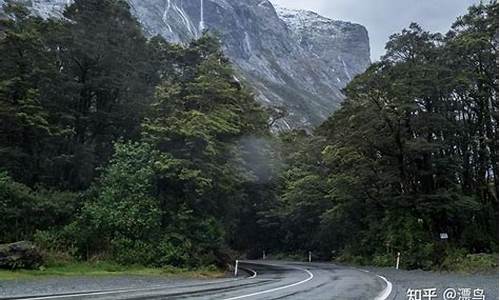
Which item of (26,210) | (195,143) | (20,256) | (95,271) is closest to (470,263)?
(195,143)

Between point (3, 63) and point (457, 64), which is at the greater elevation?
point (457, 64)

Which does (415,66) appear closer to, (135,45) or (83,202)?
(135,45)

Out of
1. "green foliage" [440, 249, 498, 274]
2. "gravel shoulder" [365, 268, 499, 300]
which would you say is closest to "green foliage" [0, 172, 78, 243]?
"gravel shoulder" [365, 268, 499, 300]

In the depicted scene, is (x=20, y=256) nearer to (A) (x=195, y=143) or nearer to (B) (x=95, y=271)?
(B) (x=95, y=271)

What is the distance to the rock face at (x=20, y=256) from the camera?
1828 cm

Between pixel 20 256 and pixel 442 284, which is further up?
pixel 20 256

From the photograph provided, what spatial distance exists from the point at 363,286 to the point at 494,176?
62.9 feet

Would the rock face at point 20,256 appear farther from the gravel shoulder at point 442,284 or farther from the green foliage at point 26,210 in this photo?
the gravel shoulder at point 442,284

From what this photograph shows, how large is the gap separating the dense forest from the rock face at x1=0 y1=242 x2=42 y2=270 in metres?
2.89

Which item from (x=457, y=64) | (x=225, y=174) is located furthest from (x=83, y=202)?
(x=457, y=64)

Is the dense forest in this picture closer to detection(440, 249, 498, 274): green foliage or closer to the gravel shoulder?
detection(440, 249, 498, 274): green foliage

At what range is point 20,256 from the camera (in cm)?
1862

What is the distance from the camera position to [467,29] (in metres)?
30.7

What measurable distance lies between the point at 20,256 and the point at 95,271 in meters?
2.95
